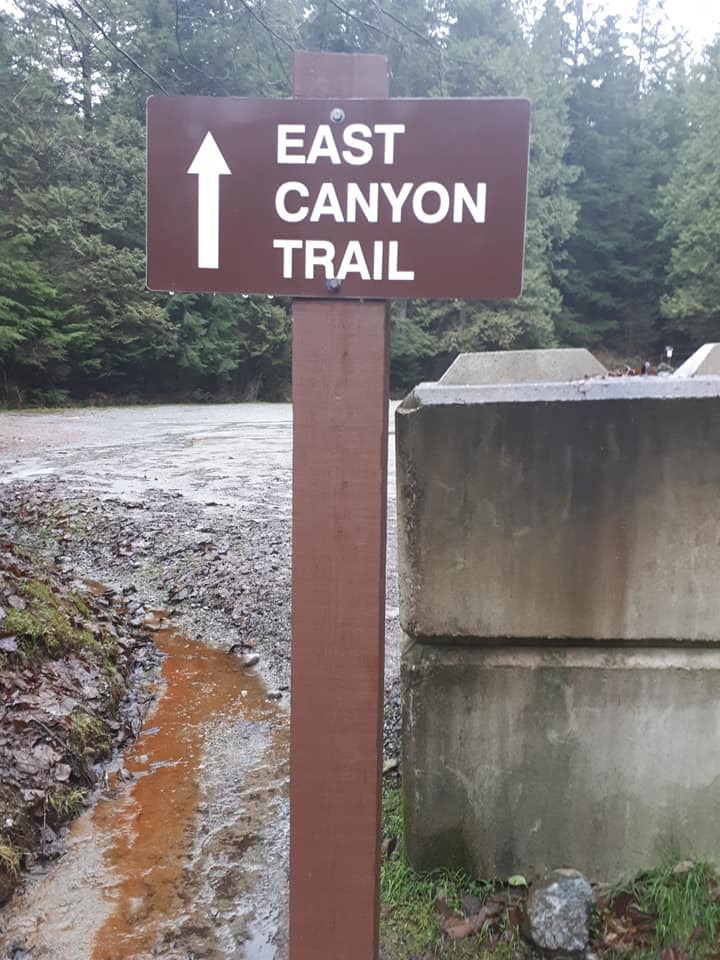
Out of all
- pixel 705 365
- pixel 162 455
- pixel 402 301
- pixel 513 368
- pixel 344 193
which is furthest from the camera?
pixel 402 301

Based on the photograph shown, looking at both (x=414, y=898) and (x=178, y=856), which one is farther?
(x=178, y=856)

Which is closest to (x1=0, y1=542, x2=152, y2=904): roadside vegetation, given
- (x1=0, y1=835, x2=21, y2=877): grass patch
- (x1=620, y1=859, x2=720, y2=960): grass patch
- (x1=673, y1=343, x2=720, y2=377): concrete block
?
(x1=0, y1=835, x2=21, y2=877): grass patch

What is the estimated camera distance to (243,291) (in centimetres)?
168

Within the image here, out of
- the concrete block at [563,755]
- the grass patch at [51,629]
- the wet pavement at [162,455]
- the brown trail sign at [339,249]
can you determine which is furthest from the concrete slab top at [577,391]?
the wet pavement at [162,455]

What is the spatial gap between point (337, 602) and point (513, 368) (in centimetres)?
129

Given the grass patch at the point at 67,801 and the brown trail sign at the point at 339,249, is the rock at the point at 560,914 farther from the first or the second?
the grass patch at the point at 67,801

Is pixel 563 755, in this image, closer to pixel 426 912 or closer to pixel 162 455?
pixel 426 912

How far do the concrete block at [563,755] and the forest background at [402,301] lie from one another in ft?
10.4

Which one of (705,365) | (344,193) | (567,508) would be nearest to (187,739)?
(567,508)

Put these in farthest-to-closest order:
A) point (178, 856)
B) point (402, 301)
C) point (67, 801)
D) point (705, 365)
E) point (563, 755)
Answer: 1. point (402, 301)
2. point (67, 801)
3. point (178, 856)
4. point (705, 365)
5. point (563, 755)

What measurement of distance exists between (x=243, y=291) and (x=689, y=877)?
2167 millimetres

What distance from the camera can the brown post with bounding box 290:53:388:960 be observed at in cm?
167

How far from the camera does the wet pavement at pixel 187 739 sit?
2.61 meters

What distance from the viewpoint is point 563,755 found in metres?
2.42
